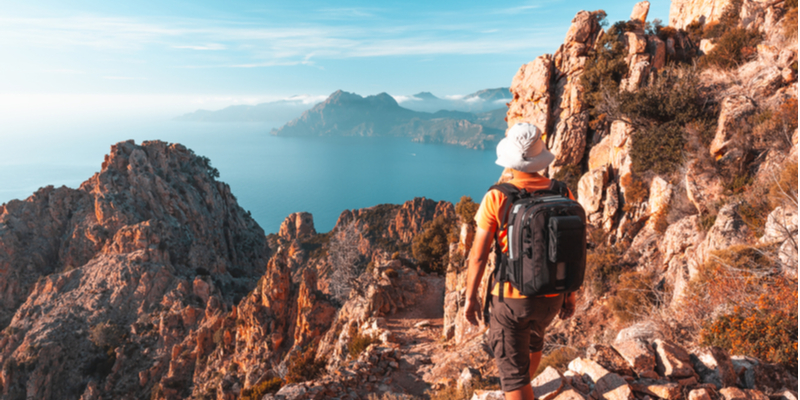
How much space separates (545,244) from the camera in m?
2.25

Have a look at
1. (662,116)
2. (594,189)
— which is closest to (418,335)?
(594,189)

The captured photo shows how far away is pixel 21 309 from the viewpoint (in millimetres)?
33875

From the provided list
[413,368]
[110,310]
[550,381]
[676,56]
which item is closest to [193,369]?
[110,310]

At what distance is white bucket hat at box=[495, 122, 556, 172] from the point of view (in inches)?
99.2

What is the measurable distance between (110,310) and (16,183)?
628 ft

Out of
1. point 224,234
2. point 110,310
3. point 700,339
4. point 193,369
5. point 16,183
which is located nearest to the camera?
point 700,339

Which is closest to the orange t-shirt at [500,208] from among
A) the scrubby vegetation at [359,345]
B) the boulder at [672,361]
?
the boulder at [672,361]

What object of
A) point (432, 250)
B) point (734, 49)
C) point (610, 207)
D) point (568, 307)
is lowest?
point (432, 250)

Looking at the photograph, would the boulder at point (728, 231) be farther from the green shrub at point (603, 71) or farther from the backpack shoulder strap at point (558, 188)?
the green shrub at point (603, 71)

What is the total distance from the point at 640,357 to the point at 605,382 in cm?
50

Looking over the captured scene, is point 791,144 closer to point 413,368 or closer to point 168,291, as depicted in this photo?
point 413,368

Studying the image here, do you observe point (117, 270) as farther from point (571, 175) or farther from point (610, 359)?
point (610, 359)

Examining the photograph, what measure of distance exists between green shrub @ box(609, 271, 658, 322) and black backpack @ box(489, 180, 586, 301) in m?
5.26

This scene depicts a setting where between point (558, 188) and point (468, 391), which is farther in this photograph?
point (468, 391)
